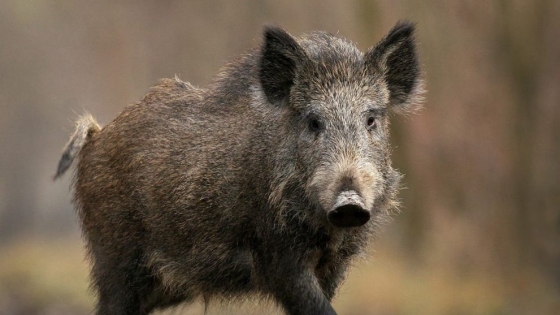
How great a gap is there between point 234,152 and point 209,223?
46cm

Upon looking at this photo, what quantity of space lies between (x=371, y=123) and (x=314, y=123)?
0.32m

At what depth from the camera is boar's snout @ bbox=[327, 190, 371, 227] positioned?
5.51 metres

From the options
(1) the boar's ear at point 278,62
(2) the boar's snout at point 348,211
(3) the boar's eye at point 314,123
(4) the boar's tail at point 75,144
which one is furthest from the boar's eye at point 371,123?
(4) the boar's tail at point 75,144

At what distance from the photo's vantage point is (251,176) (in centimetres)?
657

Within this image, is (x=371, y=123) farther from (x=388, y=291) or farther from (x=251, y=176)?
(x=388, y=291)

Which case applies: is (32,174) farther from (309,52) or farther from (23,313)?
(309,52)

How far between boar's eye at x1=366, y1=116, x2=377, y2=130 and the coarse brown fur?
1 centimetres

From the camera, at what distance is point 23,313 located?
11.6 m

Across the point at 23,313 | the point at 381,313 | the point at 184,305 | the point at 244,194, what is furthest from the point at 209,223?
the point at 23,313

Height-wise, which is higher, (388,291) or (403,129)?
(403,129)

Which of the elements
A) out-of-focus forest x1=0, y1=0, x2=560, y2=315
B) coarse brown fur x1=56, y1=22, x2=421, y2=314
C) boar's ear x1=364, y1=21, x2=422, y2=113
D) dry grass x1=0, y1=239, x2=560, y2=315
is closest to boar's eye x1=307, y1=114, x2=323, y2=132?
coarse brown fur x1=56, y1=22, x2=421, y2=314

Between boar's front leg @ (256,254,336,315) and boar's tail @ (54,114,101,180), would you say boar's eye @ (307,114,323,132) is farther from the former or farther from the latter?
boar's tail @ (54,114,101,180)

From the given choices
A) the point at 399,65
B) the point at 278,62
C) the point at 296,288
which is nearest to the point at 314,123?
the point at 278,62

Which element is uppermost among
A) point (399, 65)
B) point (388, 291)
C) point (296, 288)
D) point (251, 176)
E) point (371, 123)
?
point (399, 65)
